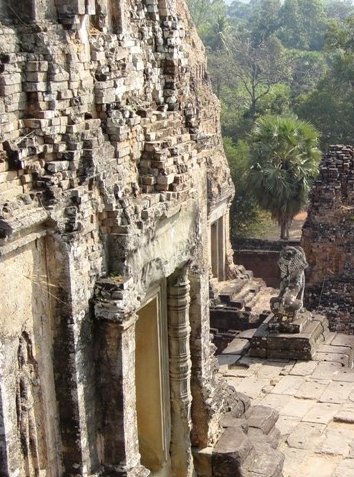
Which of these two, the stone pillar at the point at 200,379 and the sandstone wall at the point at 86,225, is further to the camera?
the stone pillar at the point at 200,379

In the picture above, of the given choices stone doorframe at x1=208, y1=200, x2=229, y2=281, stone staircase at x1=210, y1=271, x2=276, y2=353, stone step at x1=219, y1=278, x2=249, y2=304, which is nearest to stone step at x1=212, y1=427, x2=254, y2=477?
stone staircase at x1=210, y1=271, x2=276, y2=353

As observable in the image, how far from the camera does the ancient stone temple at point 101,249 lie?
246 inches

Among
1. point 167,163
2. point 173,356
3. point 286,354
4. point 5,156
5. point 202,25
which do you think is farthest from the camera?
point 202,25

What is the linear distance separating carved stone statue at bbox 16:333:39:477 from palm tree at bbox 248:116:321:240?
20879 mm

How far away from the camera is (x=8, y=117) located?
20.1 feet

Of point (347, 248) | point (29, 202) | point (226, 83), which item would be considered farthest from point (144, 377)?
point (226, 83)

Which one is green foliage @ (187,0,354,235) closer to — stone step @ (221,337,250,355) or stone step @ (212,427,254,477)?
stone step @ (221,337,250,355)

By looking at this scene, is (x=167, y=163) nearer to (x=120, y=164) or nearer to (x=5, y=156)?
(x=120, y=164)

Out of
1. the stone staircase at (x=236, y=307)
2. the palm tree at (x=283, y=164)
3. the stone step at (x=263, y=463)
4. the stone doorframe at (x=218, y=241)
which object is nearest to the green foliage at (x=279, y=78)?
the palm tree at (x=283, y=164)

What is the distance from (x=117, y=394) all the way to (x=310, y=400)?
20.0 feet

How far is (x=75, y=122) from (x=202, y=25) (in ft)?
226

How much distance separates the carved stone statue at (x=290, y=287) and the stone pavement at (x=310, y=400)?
32.5 inches

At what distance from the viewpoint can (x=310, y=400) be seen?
41.1 feet

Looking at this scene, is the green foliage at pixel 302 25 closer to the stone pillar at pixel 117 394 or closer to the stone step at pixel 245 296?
the stone step at pixel 245 296
